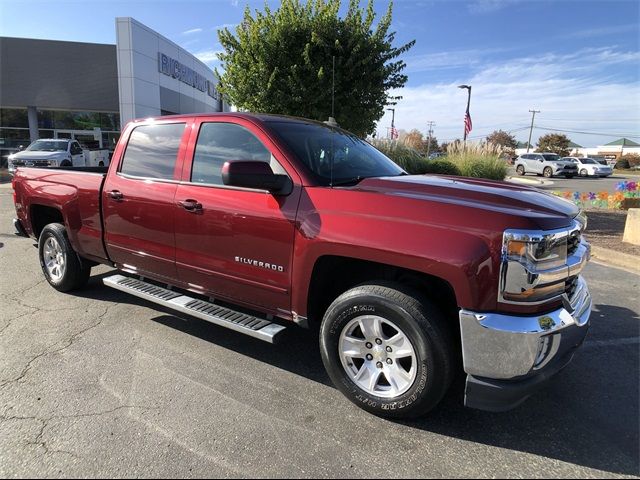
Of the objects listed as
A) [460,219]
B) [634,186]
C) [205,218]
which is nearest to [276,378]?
[205,218]

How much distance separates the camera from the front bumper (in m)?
2.36

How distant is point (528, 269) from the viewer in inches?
93.3

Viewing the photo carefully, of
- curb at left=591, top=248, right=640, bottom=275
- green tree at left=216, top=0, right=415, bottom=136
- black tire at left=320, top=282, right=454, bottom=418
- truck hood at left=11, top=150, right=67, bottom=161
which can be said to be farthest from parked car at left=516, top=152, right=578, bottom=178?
black tire at left=320, top=282, right=454, bottom=418

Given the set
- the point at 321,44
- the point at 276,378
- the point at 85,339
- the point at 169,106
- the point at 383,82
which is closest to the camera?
the point at 276,378

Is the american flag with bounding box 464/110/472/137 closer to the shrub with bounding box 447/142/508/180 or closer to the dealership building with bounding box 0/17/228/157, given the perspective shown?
the shrub with bounding box 447/142/508/180

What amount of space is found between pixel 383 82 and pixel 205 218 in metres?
8.91

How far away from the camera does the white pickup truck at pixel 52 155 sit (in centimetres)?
1786

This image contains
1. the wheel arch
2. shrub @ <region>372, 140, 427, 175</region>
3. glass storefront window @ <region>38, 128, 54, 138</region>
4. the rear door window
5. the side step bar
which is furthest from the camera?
glass storefront window @ <region>38, 128, 54, 138</region>

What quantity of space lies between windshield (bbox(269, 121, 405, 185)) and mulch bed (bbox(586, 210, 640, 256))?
5.38m

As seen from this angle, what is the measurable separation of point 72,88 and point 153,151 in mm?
30158

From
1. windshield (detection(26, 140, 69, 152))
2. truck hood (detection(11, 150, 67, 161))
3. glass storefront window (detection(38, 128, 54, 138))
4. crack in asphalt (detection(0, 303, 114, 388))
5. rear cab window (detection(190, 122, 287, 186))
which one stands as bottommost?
crack in asphalt (detection(0, 303, 114, 388))

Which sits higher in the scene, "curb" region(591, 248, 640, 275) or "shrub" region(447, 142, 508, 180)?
"shrub" region(447, 142, 508, 180)

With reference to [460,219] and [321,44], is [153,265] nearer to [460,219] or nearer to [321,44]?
[460,219]

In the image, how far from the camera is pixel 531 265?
2.38 m
